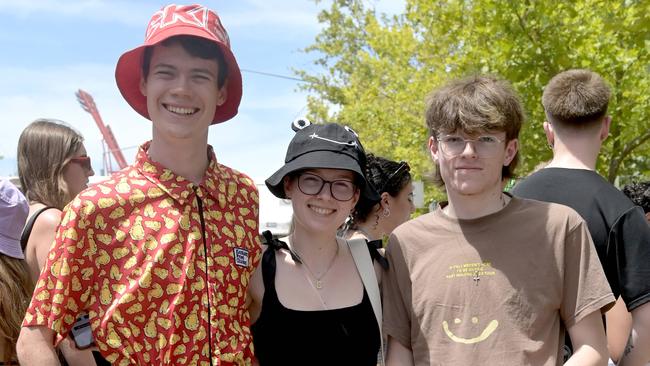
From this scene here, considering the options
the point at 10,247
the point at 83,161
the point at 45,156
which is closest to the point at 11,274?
the point at 10,247

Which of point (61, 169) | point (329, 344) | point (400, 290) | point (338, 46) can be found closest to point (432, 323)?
point (400, 290)

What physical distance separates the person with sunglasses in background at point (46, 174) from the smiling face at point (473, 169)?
6.97ft

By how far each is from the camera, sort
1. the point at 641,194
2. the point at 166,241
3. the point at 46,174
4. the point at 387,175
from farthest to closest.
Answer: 1. the point at 641,194
2. the point at 387,175
3. the point at 46,174
4. the point at 166,241

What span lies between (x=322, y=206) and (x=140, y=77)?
3.00ft

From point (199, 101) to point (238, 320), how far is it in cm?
85

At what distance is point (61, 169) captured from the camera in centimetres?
407

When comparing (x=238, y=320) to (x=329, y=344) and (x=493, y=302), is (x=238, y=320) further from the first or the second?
(x=493, y=302)

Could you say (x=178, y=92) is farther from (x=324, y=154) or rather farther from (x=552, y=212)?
(x=552, y=212)

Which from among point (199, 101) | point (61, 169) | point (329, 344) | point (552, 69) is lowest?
point (329, 344)

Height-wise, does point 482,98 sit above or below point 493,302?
above

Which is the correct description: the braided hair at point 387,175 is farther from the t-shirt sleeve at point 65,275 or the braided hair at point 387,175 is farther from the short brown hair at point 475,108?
the t-shirt sleeve at point 65,275

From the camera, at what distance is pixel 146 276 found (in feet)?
8.13

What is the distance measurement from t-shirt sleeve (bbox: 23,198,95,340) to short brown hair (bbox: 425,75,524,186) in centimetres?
142

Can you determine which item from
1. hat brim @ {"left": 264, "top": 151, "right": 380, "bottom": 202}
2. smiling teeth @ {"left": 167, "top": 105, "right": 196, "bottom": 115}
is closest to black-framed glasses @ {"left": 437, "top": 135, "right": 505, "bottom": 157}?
hat brim @ {"left": 264, "top": 151, "right": 380, "bottom": 202}
